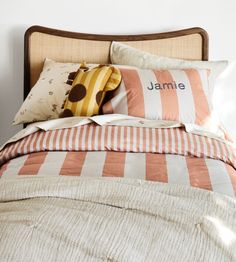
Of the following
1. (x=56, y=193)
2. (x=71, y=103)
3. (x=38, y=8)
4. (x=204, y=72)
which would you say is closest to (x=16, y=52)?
(x=38, y=8)

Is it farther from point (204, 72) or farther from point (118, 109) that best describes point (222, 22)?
point (118, 109)

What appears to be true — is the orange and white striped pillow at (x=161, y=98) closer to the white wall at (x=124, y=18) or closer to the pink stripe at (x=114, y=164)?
the pink stripe at (x=114, y=164)

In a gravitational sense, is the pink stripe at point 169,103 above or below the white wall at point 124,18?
below

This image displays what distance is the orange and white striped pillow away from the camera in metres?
2.07

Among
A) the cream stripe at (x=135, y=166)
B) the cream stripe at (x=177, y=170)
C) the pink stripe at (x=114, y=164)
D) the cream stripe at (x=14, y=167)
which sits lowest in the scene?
→ the cream stripe at (x=14, y=167)

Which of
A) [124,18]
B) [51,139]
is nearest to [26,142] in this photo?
[51,139]

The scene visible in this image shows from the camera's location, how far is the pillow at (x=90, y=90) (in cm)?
209

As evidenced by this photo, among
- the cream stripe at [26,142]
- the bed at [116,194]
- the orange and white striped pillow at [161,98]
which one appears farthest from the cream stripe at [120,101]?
the cream stripe at [26,142]

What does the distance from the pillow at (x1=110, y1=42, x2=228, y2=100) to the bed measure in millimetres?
534

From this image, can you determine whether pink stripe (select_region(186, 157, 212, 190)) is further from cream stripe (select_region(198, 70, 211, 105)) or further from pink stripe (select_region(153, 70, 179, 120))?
cream stripe (select_region(198, 70, 211, 105))

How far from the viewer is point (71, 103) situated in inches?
82.7

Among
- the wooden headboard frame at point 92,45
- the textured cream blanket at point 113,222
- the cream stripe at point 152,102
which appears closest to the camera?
the textured cream blanket at point 113,222

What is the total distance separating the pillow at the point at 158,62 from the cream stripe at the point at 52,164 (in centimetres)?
83

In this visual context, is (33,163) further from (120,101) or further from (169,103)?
(169,103)
